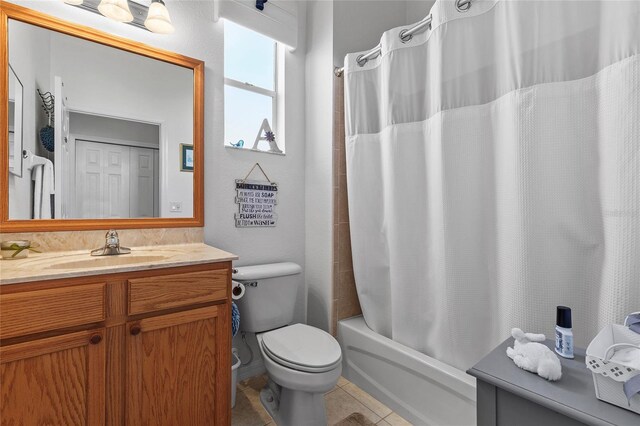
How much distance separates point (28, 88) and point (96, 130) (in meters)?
0.28

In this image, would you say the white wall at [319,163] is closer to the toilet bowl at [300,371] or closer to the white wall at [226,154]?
the white wall at [226,154]

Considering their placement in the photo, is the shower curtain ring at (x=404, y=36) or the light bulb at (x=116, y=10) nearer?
the light bulb at (x=116, y=10)

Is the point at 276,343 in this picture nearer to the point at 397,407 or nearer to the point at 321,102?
the point at 397,407

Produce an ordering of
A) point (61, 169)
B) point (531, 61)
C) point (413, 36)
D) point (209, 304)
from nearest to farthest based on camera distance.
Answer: point (531, 61)
point (209, 304)
point (61, 169)
point (413, 36)

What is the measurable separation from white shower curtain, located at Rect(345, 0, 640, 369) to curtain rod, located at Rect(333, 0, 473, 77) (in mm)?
23

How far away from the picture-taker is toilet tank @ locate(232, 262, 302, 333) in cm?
168

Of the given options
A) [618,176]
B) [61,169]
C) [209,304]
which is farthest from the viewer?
[61,169]

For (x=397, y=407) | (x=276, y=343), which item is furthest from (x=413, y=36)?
(x=397, y=407)

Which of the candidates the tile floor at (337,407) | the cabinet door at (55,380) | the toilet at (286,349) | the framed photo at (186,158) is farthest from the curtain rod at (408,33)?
the tile floor at (337,407)

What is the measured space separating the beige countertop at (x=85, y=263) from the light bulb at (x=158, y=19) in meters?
1.09

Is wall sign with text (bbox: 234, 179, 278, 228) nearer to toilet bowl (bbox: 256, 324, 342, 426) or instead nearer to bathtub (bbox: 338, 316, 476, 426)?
toilet bowl (bbox: 256, 324, 342, 426)

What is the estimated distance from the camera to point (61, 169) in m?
1.40

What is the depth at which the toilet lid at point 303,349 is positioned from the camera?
133 cm

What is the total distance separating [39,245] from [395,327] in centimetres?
174
